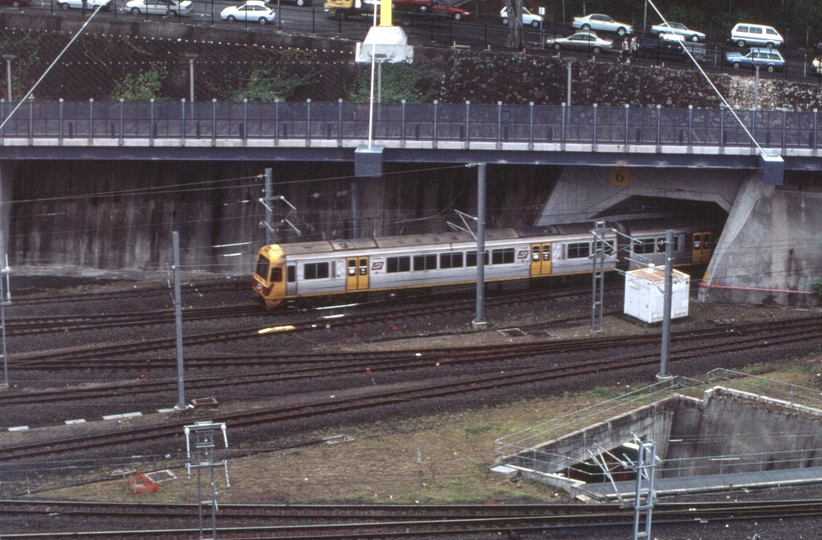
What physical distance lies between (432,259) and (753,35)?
23.4 meters

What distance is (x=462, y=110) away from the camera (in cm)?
4153

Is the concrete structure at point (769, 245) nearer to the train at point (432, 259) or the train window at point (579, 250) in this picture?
the train at point (432, 259)

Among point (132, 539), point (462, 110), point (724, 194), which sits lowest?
point (132, 539)

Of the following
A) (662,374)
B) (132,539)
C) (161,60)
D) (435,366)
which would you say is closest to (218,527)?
(132,539)

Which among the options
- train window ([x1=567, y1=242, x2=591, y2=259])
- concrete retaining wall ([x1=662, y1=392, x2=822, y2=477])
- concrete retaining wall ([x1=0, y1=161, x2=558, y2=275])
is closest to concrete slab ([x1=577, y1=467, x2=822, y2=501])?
concrete retaining wall ([x1=662, y1=392, x2=822, y2=477])

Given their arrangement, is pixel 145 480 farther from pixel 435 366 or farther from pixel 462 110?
pixel 462 110

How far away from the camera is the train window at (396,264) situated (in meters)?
39.6

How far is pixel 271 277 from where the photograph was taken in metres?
38.5

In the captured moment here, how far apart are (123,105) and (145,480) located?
19810 mm

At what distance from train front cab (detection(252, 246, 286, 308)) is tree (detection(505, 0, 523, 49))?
61.3 ft

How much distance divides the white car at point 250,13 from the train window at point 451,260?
62.9 feet

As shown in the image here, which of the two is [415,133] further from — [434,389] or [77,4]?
[77,4]

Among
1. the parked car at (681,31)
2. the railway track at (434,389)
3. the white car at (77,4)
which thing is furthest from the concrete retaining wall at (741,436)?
the white car at (77,4)

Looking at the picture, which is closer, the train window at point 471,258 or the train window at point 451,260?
the train window at point 451,260
